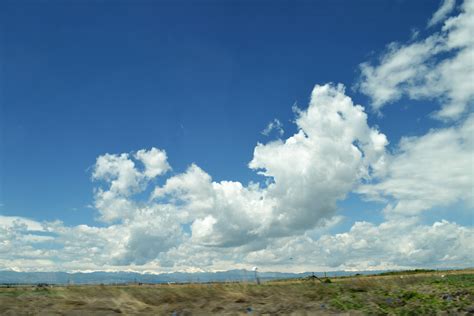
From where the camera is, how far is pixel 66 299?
2202cm

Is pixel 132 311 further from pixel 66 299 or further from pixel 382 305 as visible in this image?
pixel 382 305

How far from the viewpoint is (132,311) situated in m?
21.0

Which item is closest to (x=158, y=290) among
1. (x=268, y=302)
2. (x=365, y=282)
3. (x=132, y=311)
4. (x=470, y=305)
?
(x=132, y=311)

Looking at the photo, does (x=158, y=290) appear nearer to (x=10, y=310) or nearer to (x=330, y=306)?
(x=10, y=310)

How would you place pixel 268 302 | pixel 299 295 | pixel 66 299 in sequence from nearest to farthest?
pixel 66 299 < pixel 268 302 < pixel 299 295

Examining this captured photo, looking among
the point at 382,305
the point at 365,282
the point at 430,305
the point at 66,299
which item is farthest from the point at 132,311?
the point at 365,282

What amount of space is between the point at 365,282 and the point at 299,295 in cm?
900

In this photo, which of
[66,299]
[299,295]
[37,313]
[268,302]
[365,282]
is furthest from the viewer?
[365,282]

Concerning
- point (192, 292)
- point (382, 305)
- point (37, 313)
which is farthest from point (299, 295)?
point (37, 313)

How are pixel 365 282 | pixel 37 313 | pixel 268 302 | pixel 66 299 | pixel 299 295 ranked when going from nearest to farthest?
1. pixel 37 313
2. pixel 66 299
3. pixel 268 302
4. pixel 299 295
5. pixel 365 282

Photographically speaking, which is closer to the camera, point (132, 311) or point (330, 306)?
point (132, 311)

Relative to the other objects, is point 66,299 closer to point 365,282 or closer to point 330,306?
point 330,306

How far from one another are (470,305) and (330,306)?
28.1ft

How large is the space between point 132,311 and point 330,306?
10569 mm
